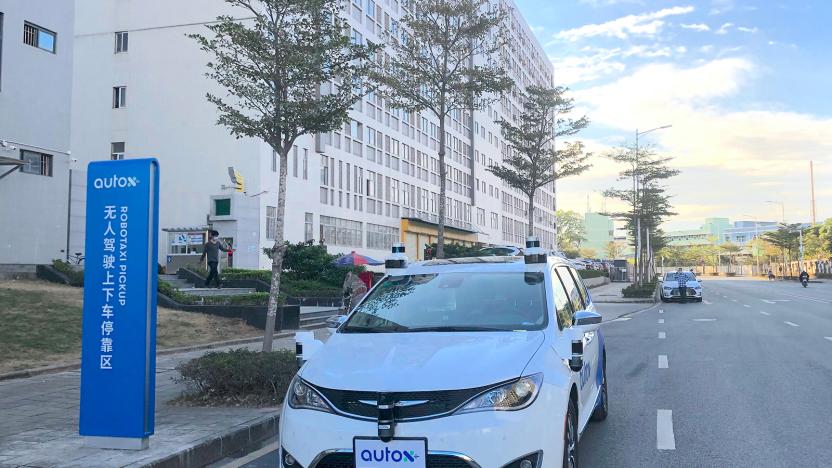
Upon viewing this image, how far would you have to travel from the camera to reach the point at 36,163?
21375mm

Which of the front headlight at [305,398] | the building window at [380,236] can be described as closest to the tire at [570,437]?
the front headlight at [305,398]

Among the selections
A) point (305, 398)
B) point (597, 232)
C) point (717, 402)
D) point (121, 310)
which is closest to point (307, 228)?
point (717, 402)

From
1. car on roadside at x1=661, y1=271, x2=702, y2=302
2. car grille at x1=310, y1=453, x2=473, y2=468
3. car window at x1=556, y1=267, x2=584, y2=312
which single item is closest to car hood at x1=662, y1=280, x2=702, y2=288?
car on roadside at x1=661, y1=271, x2=702, y2=302

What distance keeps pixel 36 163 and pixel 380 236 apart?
2612cm

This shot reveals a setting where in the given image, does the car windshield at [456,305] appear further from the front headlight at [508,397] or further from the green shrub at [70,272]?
the green shrub at [70,272]

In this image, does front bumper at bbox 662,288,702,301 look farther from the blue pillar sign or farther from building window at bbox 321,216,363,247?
the blue pillar sign

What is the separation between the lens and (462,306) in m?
4.90

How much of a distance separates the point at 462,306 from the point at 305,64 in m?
5.66

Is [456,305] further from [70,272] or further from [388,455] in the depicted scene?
[70,272]

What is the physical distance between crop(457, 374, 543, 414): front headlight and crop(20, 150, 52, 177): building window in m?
21.4

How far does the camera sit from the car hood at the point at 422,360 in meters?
3.68

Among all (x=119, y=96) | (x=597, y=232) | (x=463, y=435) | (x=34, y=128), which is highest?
(x=119, y=96)

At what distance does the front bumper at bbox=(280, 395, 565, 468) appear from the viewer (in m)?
3.49

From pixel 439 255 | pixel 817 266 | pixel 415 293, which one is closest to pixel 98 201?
pixel 415 293
